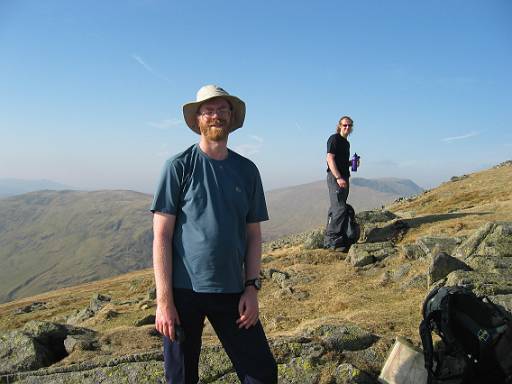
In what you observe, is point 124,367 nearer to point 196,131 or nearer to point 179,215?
point 179,215

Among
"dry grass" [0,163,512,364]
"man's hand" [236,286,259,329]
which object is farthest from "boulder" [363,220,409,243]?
"man's hand" [236,286,259,329]

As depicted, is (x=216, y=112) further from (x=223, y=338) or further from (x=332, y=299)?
(x=332, y=299)

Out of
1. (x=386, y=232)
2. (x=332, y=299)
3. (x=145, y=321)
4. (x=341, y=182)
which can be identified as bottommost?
(x=145, y=321)

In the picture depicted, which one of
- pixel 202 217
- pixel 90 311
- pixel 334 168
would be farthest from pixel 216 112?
pixel 90 311

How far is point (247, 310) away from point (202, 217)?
1.09m

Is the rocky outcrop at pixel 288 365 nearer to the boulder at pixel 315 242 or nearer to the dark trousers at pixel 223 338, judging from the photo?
the dark trousers at pixel 223 338

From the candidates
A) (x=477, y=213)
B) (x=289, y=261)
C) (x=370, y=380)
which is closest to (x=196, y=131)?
(x=370, y=380)

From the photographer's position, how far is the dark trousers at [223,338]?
14.0 feet

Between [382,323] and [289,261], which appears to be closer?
[382,323]

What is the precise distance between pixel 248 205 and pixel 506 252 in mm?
9534

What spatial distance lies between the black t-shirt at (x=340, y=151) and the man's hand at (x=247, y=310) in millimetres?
10718

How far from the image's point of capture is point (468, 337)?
5.55 metres

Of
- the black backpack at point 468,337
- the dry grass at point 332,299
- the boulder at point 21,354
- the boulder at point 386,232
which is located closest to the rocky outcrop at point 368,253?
the dry grass at point 332,299

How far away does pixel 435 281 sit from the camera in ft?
33.8
